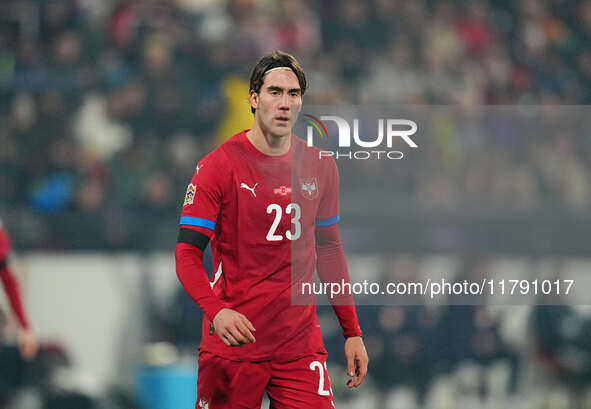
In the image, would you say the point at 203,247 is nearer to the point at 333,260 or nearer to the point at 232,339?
the point at 232,339

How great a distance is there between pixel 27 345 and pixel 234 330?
13.6 ft

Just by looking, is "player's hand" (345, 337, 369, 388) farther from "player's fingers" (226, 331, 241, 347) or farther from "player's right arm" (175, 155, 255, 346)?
"player's fingers" (226, 331, 241, 347)

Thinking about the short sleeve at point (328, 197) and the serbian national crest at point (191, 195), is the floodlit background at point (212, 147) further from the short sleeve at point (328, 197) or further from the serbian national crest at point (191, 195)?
the serbian national crest at point (191, 195)

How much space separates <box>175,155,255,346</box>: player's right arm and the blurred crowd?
2322 mm

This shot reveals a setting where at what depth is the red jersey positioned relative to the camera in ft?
13.2

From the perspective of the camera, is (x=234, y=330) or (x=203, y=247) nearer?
(x=234, y=330)

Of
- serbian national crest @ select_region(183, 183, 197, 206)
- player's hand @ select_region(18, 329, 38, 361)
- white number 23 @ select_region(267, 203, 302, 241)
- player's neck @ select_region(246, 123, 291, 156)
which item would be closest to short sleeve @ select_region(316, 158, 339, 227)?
white number 23 @ select_region(267, 203, 302, 241)

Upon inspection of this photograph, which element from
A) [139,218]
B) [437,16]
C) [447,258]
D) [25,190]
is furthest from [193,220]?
[437,16]

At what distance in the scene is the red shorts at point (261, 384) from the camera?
3977 mm

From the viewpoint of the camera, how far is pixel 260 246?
4.04 meters

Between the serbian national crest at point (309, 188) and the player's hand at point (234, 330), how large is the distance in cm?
78

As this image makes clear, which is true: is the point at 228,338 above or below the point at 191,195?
below

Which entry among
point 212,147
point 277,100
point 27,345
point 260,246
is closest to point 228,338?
point 260,246

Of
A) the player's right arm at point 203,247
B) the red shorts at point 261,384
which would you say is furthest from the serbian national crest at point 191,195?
the red shorts at point 261,384
